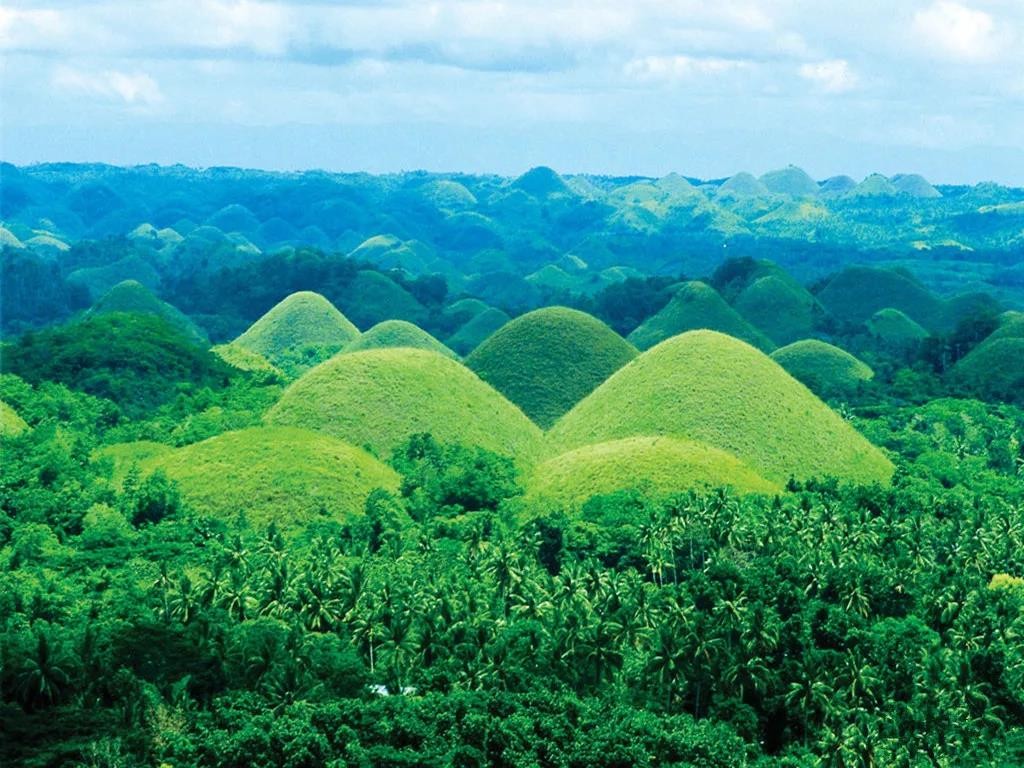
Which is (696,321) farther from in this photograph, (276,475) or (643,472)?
(276,475)

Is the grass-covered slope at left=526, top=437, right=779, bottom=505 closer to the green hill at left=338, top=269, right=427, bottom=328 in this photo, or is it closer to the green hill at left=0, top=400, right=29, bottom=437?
the green hill at left=0, top=400, right=29, bottom=437

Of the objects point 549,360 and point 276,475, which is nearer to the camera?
point 276,475

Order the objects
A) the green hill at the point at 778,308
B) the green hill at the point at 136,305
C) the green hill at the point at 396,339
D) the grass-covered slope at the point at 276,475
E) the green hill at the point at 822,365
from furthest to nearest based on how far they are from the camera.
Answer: the green hill at the point at 136,305 → the green hill at the point at 778,308 → the green hill at the point at 396,339 → the green hill at the point at 822,365 → the grass-covered slope at the point at 276,475

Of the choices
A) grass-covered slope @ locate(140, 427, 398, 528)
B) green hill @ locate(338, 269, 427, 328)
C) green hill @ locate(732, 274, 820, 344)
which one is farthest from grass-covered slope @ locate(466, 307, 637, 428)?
green hill @ locate(338, 269, 427, 328)

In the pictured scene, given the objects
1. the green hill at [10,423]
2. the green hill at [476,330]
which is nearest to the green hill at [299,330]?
the green hill at [476,330]

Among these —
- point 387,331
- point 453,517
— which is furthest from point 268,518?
point 387,331

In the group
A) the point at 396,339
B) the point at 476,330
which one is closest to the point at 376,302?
the point at 476,330

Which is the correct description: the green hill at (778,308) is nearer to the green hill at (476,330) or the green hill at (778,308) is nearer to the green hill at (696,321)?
the green hill at (696,321)

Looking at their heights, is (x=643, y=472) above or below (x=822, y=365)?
above
